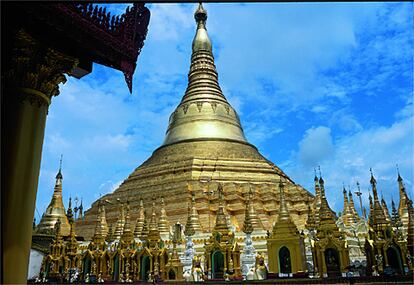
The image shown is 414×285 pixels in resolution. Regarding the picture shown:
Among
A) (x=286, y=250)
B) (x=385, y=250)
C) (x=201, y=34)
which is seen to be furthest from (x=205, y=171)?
(x=385, y=250)

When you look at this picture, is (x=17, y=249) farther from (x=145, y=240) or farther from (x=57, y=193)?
(x=57, y=193)

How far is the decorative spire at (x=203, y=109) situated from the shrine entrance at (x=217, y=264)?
1449 centimetres

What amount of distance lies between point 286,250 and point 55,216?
1609cm

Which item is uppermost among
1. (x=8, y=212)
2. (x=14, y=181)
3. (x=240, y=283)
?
(x=14, y=181)

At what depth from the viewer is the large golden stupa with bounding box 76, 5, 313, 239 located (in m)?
25.6

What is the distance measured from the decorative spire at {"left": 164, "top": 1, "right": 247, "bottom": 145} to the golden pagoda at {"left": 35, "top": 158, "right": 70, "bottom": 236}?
8.72m

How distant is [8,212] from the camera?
536cm

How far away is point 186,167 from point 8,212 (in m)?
23.2

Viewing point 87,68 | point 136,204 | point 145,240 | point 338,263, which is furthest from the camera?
point 136,204

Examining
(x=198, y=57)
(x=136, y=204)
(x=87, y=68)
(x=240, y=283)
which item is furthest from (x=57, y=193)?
(x=87, y=68)

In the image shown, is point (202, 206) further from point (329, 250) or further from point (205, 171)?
point (329, 250)

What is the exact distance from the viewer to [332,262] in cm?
1566

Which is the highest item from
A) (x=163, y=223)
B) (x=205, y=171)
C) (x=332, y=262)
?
(x=205, y=171)

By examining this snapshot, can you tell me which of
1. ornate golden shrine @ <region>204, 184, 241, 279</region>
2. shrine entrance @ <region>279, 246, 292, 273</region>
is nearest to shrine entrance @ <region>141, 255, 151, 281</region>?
ornate golden shrine @ <region>204, 184, 241, 279</region>
